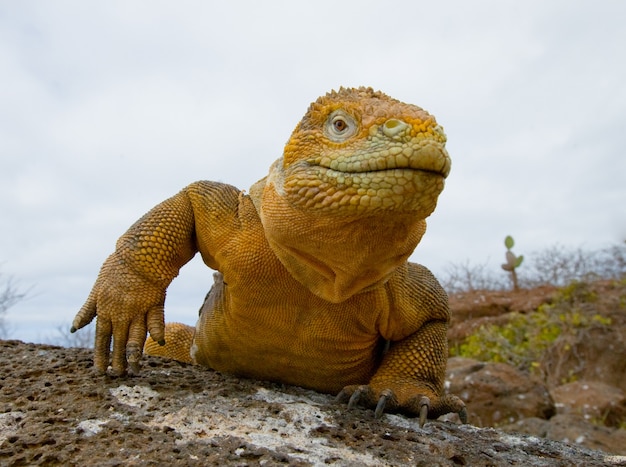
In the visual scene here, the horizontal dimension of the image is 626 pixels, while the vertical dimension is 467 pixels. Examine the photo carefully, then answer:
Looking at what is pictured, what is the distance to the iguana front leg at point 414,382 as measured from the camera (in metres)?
3.88

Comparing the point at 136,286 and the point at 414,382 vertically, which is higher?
the point at 136,286

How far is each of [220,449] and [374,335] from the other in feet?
6.49

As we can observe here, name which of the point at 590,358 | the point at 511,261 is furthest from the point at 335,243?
the point at 511,261

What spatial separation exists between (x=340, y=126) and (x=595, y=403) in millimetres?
7860

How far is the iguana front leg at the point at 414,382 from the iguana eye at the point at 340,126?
5.09ft

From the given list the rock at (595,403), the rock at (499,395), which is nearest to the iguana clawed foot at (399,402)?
the rock at (499,395)

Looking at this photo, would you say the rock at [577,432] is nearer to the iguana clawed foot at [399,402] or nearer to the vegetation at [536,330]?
the iguana clawed foot at [399,402]

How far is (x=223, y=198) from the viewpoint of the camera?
4301 millimetres

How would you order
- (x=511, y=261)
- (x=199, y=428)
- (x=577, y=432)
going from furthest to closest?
(x=511, y=261)
(x=577, y=432)
(x=199, y=428)

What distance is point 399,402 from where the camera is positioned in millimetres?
4023

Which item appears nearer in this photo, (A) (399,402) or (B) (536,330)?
(A) (399,402)

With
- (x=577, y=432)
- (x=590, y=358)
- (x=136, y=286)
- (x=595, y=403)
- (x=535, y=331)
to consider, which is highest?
(x=535, y=331)

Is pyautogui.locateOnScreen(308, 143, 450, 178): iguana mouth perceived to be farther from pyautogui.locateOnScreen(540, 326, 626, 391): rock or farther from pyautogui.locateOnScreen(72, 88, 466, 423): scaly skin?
pyautogui.locateOnScreen(540, 326, 626, 391): rock

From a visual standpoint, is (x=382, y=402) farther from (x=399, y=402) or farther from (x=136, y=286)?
(x=136, y=286)
